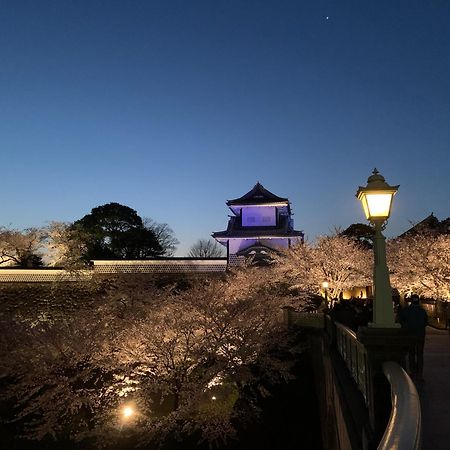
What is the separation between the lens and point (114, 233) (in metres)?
49.4

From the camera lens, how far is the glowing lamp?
498cm

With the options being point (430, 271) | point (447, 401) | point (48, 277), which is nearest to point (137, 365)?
point (447, 401)

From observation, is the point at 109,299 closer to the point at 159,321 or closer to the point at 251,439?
the point at 159,321

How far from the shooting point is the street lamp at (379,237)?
183 inches

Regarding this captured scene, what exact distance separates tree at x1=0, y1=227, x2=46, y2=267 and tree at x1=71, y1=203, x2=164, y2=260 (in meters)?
4.25

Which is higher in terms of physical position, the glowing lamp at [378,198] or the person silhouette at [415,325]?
the glowing lamp at [378,198]

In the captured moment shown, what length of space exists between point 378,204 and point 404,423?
3281 millimetres

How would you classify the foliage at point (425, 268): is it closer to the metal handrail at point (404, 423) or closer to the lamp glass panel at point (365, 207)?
the lamp glass panel at point (365, 207)

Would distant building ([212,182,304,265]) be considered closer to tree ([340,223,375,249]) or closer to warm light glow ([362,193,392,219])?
tree ([340,223,375,249])

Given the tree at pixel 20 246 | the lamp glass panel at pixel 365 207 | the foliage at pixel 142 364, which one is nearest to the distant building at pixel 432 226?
the foliage at pixel 142 364

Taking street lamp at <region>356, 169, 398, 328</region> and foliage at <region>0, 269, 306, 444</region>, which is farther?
foliage at <region>0, 269, 306, 444</region>

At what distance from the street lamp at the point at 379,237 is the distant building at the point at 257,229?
33.2 metres

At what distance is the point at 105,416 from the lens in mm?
12664

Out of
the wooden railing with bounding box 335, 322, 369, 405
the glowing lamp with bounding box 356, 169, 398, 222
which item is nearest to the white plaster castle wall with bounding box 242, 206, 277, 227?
the wooden railing with bounding box 335, 322, 369, 405
